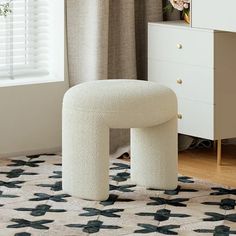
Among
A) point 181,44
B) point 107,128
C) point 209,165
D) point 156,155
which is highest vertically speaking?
point 181,44

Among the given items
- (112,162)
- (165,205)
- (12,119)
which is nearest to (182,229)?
(165,205)

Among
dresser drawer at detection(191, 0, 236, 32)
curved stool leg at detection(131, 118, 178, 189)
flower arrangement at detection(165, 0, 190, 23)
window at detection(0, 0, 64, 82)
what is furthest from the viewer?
window at detection(0, 0, 64, 82)

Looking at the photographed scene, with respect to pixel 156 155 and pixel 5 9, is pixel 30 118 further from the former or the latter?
pixel 156 155

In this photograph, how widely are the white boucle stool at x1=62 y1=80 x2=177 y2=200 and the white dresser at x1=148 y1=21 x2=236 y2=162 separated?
56 cm

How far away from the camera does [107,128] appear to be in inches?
162

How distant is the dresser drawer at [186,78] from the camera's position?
15.8 feet

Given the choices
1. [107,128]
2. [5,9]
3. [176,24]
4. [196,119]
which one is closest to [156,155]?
[107,128]

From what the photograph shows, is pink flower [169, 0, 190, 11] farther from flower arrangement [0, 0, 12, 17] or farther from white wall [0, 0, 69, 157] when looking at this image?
flower arrangement [0, 0, 12, 17]

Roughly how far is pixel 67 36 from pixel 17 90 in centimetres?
45

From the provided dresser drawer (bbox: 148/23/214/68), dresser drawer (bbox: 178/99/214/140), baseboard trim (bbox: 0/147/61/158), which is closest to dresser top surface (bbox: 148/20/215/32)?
dresser drawer (bbox: 148/23/214/68)

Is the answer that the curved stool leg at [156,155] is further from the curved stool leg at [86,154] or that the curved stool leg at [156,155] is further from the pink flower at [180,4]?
the pink flower at [180,4]

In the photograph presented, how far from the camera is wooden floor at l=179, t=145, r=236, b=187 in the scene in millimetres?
4707

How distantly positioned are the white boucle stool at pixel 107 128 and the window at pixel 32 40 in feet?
3.43

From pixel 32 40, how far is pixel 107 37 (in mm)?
519
